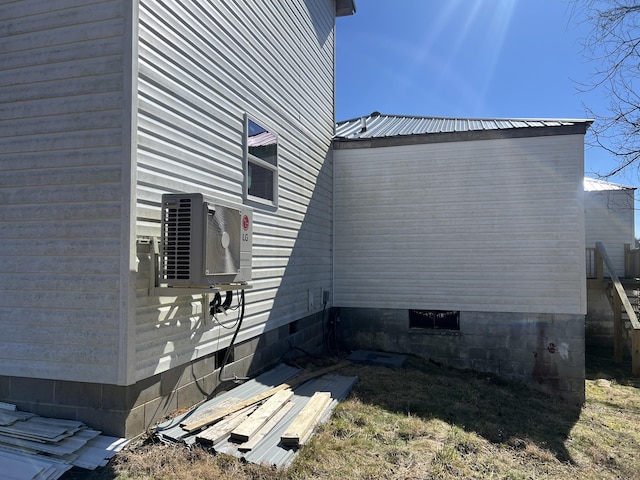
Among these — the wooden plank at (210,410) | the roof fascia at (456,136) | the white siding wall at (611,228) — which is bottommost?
the wooden plank at (210,410)

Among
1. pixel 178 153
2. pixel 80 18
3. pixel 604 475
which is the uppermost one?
pixel 80 18

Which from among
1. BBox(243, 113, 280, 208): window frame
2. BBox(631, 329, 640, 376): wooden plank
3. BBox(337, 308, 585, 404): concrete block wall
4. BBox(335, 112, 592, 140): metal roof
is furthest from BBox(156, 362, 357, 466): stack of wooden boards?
BBox(631, 329, 640, 376): wooden plank

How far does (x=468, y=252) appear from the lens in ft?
25.7

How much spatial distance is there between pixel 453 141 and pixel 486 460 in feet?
19.1

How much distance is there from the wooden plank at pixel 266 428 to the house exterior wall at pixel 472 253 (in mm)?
4270

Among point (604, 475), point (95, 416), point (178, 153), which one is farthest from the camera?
point (604, 475)

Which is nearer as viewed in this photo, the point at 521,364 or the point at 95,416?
the point at 95,416

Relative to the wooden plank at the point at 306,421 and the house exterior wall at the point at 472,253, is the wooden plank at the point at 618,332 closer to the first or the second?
the house exterior wall at the point at 472,253

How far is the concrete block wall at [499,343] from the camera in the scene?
7.34 meters

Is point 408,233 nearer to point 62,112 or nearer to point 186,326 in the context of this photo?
point 186,326

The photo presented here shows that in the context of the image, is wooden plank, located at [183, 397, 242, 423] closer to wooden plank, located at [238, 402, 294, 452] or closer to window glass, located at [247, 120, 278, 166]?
wooden plank, located at [238, 402, 294, 452]

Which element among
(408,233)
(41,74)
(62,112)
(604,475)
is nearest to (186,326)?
(62,112)

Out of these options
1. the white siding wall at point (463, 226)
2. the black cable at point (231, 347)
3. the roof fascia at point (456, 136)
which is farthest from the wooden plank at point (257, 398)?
the roof fascia at point (456, 136)

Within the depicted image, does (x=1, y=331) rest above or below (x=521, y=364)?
above
